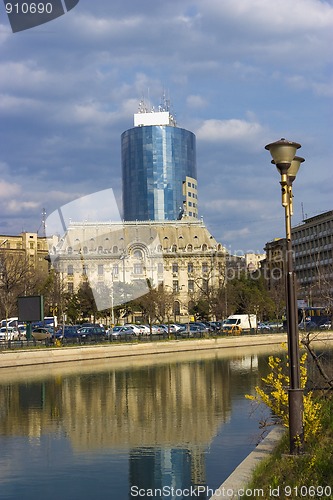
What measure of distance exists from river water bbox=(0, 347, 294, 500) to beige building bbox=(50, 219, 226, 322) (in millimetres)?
78585

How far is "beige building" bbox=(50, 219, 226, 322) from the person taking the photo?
393ft

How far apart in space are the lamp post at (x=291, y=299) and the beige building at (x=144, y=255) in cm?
9998

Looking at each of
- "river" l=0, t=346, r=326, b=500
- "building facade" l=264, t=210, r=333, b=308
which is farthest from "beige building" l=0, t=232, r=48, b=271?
"river" l=0, t=346, r=326, b=500

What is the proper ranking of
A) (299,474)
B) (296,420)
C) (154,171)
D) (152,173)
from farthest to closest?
(154,171)
(152,173)
(296,420)
(299,474)

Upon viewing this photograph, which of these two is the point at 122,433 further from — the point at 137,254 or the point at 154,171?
the point at 154,171

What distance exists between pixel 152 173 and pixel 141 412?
148 metres

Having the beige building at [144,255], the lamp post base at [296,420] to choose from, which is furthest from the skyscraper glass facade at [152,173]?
the lamp post base at [296,420]

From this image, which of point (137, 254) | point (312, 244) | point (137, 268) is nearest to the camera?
point (137, 268)

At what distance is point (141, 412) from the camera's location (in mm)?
25125

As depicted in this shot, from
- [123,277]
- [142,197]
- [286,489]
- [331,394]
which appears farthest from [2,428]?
[142,197]

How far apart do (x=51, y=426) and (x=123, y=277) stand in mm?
95472

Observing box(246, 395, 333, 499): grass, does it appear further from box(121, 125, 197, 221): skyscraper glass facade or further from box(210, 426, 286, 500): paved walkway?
box(121, 125, 197, 221): skyscraper glass facade

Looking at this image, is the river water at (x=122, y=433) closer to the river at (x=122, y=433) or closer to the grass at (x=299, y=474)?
the river at (x=122, y=433)

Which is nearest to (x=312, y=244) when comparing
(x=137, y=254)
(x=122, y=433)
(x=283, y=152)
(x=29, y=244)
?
(x=137, y=254)
